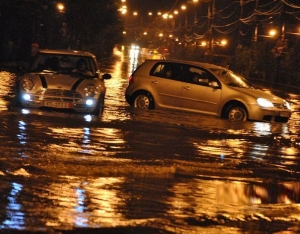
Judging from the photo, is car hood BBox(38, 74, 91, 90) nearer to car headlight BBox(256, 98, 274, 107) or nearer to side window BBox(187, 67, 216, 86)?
side window BBox(187, 67, 216, 86)

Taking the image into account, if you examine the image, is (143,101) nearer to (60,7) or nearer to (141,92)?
(141,92)

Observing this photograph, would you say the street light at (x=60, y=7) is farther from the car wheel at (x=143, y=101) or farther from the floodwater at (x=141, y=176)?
the floodwater at (x=141, y=176)

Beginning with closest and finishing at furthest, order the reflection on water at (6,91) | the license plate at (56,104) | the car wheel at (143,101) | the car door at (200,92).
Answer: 1. the license plate at (56,104)
2. the reflection on water at (6,91)
3. the car door at (200,92)
4. the car wheel at (143,101)

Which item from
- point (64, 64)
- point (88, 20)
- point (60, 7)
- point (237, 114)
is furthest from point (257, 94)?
point (88, 20)

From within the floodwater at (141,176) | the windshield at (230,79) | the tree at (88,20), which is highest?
the tree at (88,20)

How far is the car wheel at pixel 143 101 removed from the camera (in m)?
19.0

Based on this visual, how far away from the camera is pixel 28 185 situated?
8.74 metres

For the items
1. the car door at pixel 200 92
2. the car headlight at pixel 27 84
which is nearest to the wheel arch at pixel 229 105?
the car door at pixel 200 92

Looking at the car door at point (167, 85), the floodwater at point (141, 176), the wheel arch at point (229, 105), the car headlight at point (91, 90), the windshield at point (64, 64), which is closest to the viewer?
the floodwater at point (141, 176)

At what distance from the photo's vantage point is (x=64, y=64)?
1695 cm

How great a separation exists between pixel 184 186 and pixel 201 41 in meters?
81.5

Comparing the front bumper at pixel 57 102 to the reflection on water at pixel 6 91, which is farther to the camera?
the reflection on water at pixel 6 91

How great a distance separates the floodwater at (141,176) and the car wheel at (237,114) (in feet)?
6.05

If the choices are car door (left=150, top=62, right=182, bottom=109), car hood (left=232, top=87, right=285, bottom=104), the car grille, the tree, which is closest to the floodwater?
car hood (left=232, top=87, right=285, bottom=104)
